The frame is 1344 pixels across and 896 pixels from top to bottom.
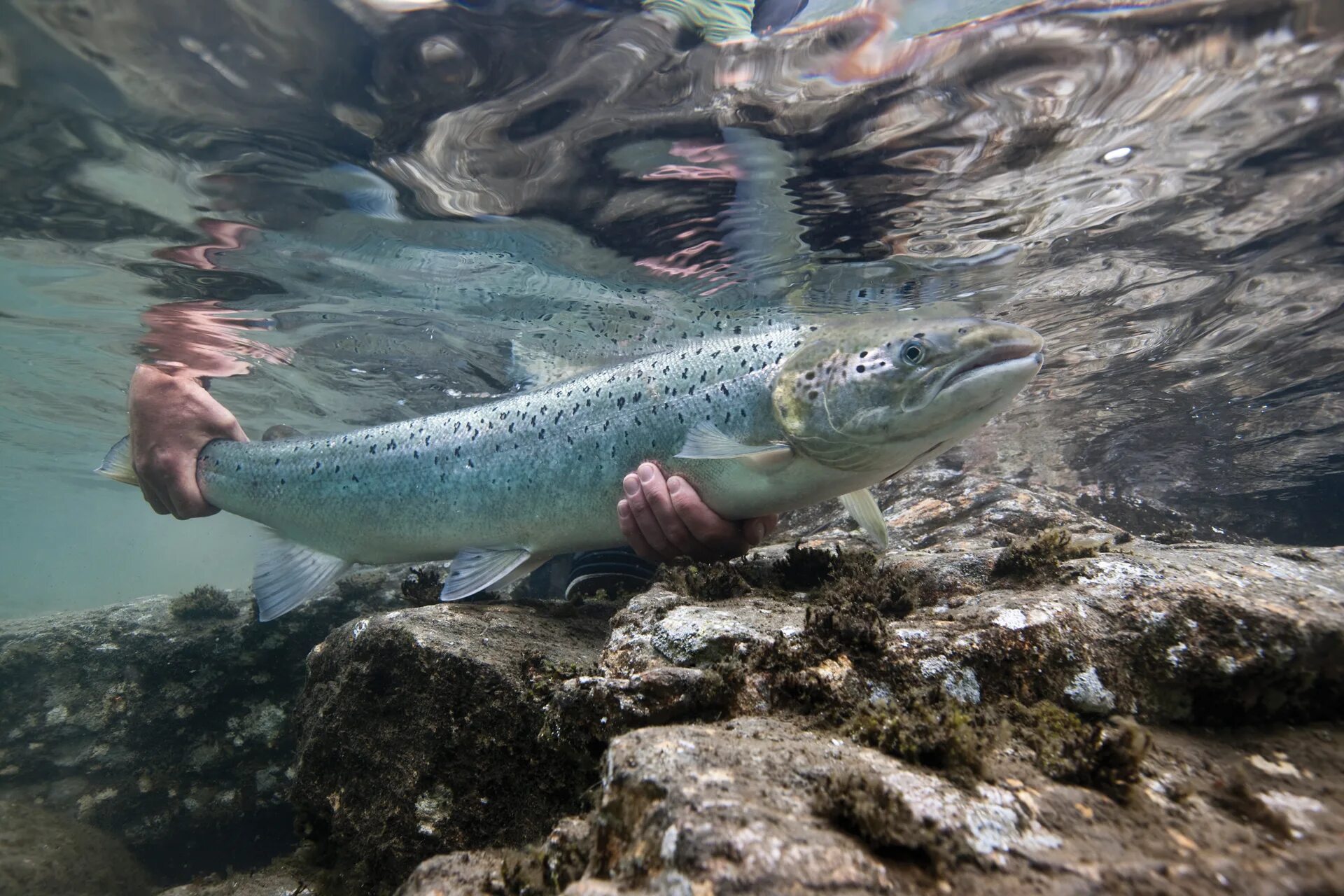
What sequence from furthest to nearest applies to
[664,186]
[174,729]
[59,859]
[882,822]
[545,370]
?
[664,186] → [174,729] → [545,370] → [59,859] → [882,822]

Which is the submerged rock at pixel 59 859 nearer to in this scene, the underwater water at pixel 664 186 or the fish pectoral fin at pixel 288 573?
the fish pectoral fin at pixel 288 573

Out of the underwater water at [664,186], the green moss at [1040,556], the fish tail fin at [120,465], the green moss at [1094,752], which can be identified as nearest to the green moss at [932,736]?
the green moss at [1094,752]

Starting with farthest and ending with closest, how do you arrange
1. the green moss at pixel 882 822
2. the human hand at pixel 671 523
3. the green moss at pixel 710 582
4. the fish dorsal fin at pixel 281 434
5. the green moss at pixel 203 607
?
the green moss at pixel 203 607, the fish dorsal fin at pixel 281 434, the human hand at pixel 671 523, the green moss at pixel 710 582, the green moss at pixel 882 822

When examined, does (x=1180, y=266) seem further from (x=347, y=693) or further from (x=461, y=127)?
(x=347, y=693)

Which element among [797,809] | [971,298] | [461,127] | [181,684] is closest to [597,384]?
[461,127]

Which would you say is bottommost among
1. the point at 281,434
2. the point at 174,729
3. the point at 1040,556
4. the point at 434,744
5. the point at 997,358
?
the point at 174,729

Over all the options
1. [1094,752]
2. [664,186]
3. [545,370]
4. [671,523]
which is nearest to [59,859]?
[545,370]

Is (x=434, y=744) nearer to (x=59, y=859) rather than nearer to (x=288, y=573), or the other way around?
(x=288, y=573)
